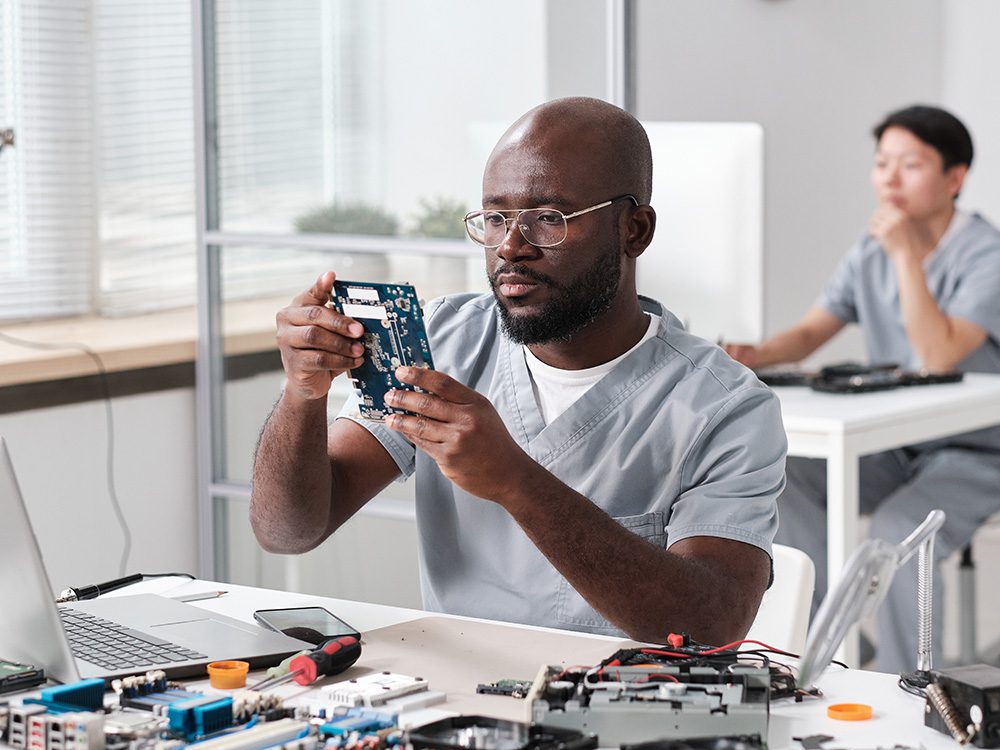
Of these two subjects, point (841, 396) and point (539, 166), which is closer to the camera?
point (539, 166)

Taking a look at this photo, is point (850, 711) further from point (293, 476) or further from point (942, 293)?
point (942, 293)

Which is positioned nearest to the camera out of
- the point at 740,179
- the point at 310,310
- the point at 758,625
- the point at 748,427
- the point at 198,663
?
the point at 198,663

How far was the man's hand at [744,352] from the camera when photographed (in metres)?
2.92

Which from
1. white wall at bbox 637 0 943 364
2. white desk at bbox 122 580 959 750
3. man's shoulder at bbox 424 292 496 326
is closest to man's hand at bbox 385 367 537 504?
white desk at bbox 122 580 959 750

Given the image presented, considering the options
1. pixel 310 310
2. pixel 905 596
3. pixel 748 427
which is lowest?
pixel 905 596

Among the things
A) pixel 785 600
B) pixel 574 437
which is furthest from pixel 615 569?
pixel 785 600

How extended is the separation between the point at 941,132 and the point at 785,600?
200cm

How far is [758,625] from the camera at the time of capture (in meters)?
1.68

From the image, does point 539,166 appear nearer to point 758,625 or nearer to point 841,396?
point 758,625

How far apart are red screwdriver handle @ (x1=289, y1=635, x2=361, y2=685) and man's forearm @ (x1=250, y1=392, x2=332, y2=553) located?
1.17 ft

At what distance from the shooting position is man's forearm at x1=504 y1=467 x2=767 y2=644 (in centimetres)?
141

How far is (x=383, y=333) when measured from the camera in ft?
4.55

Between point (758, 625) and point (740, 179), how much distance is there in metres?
1.09

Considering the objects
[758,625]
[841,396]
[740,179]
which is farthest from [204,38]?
[758,625]
